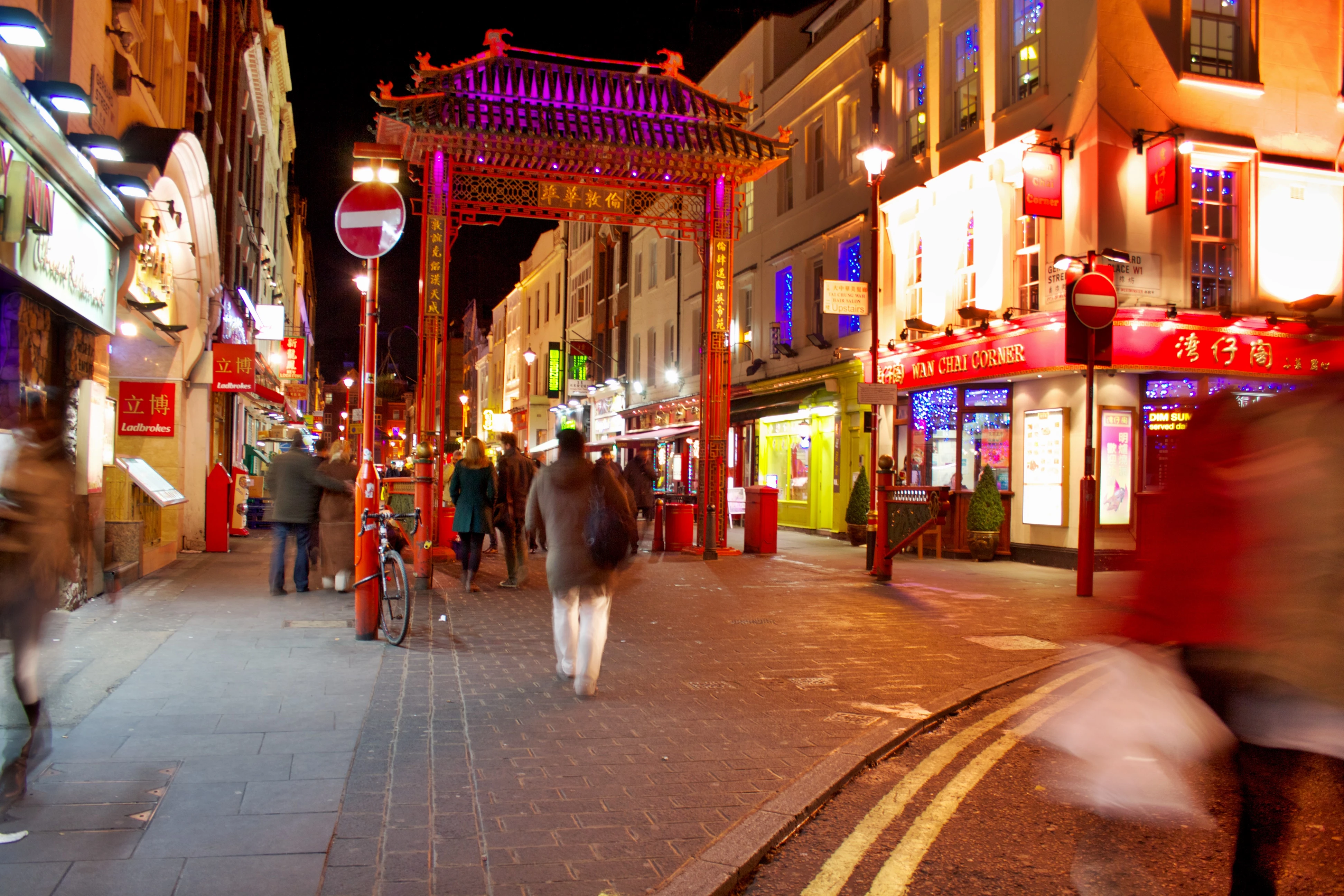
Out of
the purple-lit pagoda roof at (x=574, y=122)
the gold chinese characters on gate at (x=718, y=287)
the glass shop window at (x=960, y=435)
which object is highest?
the purple-lit pagoda roof at (x=574, y=122)

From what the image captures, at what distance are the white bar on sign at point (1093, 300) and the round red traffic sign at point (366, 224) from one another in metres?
8.50

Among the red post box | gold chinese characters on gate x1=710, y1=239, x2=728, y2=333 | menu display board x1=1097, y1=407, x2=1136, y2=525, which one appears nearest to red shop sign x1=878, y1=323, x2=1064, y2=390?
menu display board x1=1097, y1=407, x2=1136, y2=525

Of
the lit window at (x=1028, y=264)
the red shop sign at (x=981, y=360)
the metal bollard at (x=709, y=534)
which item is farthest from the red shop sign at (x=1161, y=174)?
the metal bollard at (x=709, y=534)

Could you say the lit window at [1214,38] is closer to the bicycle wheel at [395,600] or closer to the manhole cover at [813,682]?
the manhole cover at [813,682]

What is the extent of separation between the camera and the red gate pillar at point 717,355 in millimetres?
18422

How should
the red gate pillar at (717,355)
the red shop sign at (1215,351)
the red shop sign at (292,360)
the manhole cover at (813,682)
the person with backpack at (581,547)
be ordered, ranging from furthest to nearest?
the red shop sign at (292,360) < the red gate pillar at (717,355) < the red shop sign at (1215,351) < the manhole cover at (813,682) < the person with backpack at (581,547)

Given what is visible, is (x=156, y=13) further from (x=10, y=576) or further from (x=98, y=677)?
(x=10, y=576)

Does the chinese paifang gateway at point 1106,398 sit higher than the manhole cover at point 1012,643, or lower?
higher

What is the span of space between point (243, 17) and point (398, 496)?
1565 centimetres

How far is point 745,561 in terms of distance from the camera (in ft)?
57.1

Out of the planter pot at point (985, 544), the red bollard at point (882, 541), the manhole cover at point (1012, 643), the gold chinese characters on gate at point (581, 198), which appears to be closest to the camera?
the manhole cover at point (1012, 643)

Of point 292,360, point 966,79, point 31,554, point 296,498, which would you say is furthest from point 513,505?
point 292,360

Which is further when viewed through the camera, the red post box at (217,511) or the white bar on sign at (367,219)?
the red post box at (217,511)

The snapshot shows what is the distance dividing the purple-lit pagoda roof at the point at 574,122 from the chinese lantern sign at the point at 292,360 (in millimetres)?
21270
